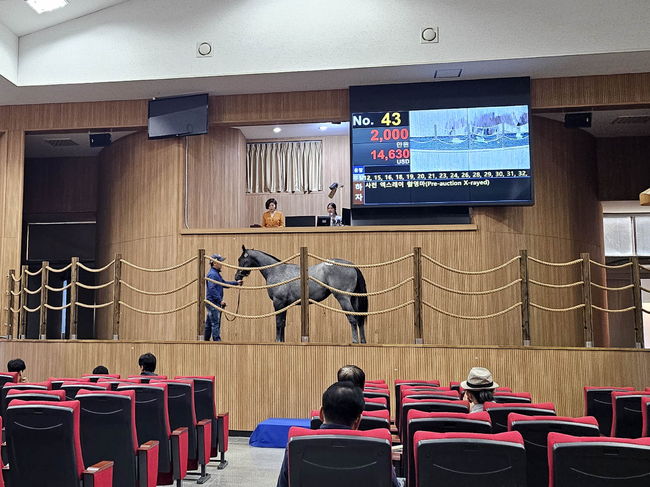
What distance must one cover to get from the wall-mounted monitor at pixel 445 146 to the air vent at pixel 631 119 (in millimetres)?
2957

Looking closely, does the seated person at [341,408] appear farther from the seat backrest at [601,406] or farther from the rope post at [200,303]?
the rope post at [200,303]

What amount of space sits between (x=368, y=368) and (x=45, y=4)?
22.1 feet

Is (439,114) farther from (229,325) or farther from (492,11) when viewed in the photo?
(229,325)

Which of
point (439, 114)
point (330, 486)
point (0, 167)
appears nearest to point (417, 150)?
point (439, 114)

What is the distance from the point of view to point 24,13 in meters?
9.54

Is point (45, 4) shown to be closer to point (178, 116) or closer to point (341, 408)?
point (178, 116)

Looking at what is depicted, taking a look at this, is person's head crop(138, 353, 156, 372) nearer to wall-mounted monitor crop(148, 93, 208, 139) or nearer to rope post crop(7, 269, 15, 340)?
rope post crop(7, 269, 15, 340)

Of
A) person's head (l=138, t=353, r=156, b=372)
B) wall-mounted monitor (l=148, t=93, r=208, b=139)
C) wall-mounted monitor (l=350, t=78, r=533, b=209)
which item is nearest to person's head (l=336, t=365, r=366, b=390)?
person's head (l=138, t=353, r=156, b=372)

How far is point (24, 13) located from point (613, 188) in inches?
410

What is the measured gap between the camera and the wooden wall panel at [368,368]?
23.6ft

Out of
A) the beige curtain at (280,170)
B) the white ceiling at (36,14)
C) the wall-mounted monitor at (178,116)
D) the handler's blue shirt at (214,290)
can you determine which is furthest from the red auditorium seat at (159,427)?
the beige curtain at (280,170)

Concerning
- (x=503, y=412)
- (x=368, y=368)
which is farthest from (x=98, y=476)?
(x=368, y=368)

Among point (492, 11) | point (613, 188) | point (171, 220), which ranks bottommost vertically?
point (171, 220)

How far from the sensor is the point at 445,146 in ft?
31.1
